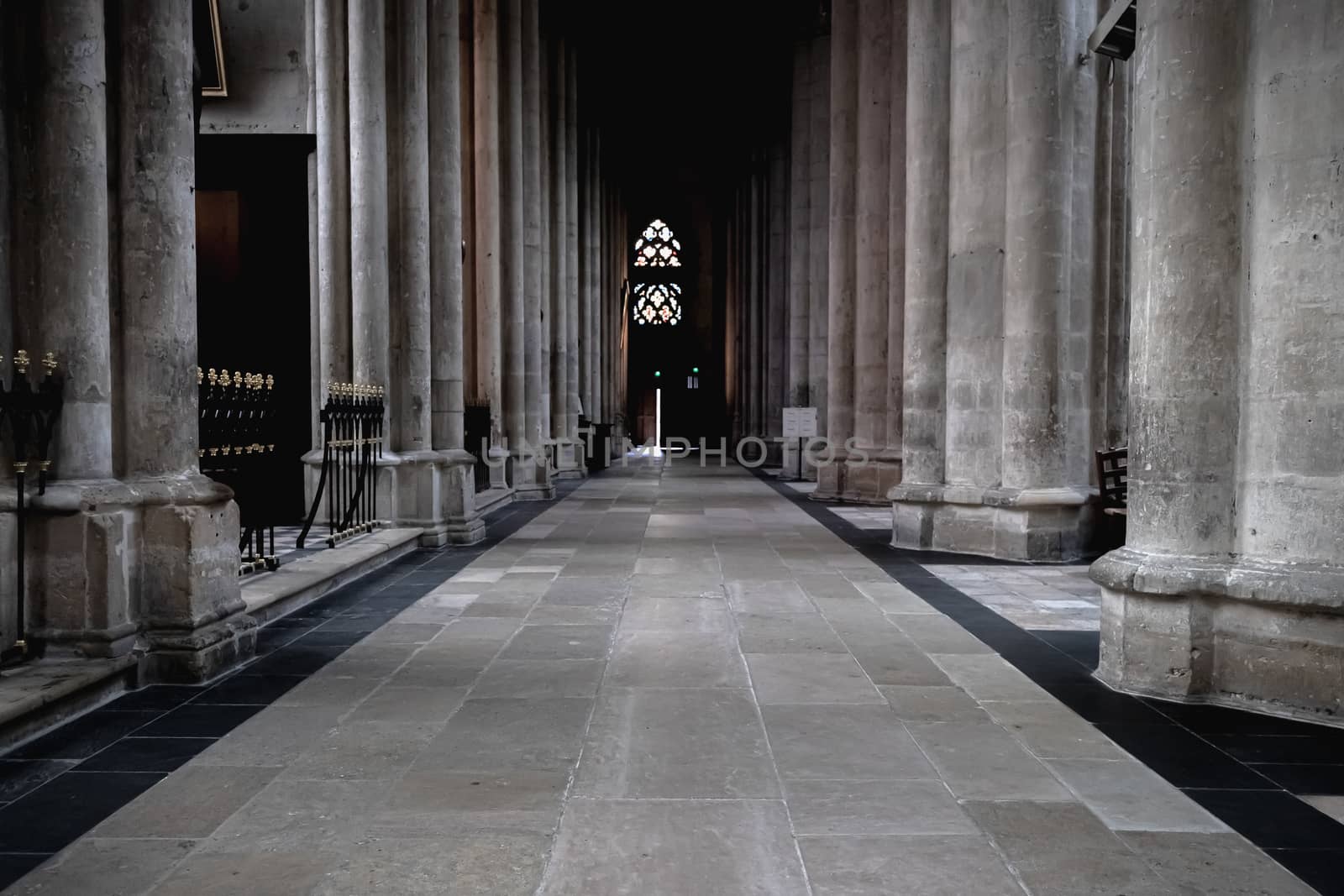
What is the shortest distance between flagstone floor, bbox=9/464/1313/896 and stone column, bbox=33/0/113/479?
5.53 ft

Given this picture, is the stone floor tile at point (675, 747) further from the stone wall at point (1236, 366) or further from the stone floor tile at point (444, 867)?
the stone wall at point (1236, 366)

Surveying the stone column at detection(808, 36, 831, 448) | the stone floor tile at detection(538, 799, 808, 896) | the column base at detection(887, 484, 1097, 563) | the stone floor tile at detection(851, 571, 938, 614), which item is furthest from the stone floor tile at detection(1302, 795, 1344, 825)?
the stone column at detection(808, 36, 831, 448)

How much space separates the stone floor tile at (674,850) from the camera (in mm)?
2830

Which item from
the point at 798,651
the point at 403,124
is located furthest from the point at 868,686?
the point at 403,124

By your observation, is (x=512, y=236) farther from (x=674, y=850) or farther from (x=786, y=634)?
(x=674, y=850)

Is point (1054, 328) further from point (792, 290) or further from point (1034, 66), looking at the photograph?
point (792, 290)

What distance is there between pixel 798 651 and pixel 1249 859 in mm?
2864

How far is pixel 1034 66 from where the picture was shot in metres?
9.48

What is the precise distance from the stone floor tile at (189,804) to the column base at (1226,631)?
3.90 metres

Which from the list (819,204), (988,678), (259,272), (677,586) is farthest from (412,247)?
(819,204)

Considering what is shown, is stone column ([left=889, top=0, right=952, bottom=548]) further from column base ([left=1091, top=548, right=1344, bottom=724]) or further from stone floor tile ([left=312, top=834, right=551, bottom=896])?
stone floor tile ([left=312, top=834, right=551, bottom=896])

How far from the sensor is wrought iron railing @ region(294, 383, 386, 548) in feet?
29.8

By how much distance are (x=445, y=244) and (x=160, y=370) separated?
21.8 feet

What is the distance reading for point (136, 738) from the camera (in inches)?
165
